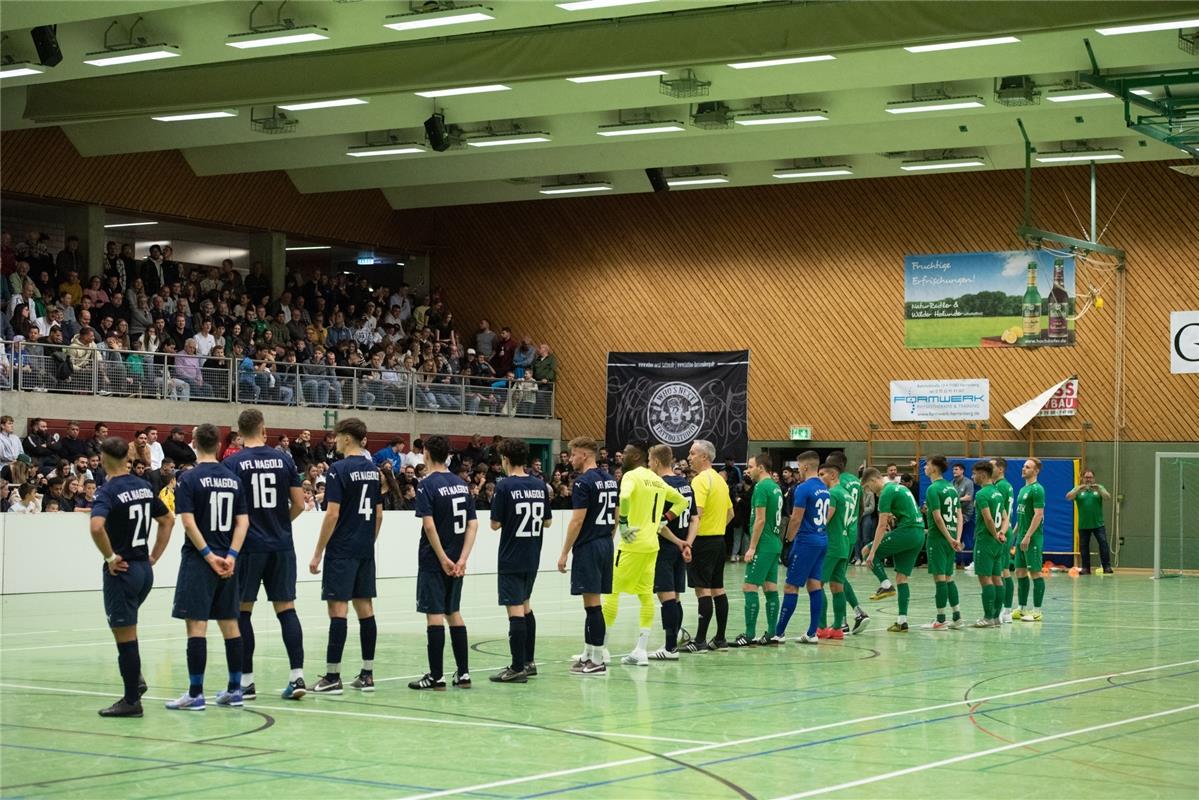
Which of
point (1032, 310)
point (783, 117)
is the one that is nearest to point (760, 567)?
point (783, 117)

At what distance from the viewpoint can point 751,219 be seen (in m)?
36.8

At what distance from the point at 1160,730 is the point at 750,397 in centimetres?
2631

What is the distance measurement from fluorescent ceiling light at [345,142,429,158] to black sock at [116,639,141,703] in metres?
21.3

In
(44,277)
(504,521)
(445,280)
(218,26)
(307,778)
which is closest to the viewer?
(307,778)

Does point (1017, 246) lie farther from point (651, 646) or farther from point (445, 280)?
point (651, 646)

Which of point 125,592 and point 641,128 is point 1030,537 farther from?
point 641,128

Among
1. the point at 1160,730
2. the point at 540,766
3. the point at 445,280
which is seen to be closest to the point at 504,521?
the point at 540,766

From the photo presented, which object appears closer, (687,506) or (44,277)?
(687,506)

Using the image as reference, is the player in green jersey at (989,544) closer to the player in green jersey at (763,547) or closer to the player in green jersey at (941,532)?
the player in green jersey at (941,532)

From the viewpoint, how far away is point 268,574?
11.1 m

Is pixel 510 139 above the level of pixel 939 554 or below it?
above

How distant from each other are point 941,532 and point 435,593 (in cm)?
796

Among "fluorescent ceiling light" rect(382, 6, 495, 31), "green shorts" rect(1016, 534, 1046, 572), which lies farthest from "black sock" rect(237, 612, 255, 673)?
"fluorescent ceiling light" rect(382, 6, 495, 31)

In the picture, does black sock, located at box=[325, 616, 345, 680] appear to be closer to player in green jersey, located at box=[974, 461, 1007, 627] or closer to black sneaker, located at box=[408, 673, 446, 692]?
black sneaker, located at box=[408, 673, 446, 692]
